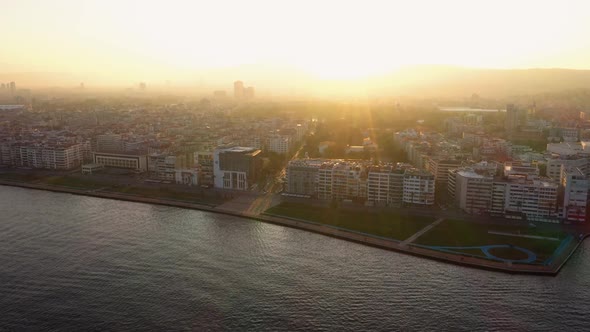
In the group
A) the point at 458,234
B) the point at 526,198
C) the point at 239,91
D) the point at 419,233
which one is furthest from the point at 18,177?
the point at 239,91

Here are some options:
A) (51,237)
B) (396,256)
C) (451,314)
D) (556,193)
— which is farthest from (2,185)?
(556,193)

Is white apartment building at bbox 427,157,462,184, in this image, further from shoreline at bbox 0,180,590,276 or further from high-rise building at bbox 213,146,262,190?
high-rise building at bbox 213,146,262,190

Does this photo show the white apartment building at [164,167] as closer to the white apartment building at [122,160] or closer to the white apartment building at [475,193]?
the white apartment building at [122,160]

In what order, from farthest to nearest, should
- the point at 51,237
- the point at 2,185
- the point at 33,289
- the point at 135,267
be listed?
the point at 2,185 → the point at 51,237 → the point at 135,267 → the point at 33,289

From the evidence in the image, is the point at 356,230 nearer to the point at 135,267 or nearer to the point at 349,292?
the point at 349,292

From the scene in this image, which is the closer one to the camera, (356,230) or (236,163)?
(356,230)

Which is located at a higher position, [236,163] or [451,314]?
[236,163]

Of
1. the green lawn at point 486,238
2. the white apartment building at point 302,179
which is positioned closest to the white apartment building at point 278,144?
the white apartment building at point 302,179
